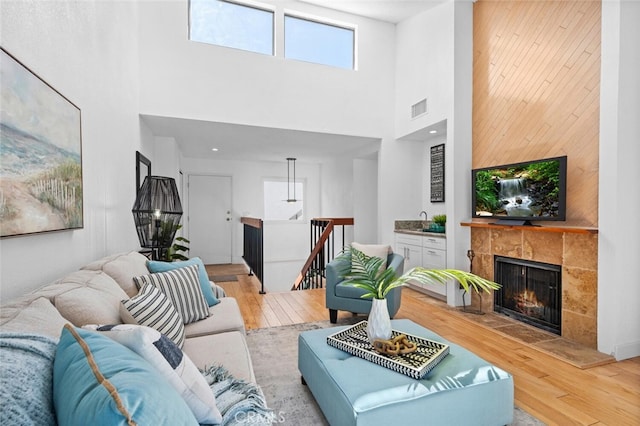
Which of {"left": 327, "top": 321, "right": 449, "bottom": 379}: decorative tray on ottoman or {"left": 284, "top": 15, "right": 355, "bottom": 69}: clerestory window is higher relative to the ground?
{"left": 284, "top": 15, "right": 355, "bottom": 69}: clerestory window

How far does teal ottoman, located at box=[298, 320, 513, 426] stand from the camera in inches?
54.5

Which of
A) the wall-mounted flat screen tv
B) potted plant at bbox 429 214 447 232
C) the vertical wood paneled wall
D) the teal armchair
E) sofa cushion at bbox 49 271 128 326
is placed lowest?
the teal armchair

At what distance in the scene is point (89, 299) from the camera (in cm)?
136

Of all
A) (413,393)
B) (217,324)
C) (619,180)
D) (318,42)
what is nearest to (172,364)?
(413,393)

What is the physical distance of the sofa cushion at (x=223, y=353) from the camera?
1.51 metres

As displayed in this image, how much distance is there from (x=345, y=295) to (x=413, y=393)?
182cm

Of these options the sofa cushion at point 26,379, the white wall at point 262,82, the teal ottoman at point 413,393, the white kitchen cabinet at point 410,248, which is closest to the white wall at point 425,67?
the white wall at point 262,82

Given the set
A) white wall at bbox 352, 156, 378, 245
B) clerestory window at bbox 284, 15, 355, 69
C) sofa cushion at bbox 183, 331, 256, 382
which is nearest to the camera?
sofa cushion at bbox 183, 331, 256, 382

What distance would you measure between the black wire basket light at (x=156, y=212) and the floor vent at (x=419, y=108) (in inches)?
132

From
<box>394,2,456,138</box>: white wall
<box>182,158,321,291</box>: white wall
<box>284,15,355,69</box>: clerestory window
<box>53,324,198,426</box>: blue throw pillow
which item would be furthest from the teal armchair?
<box>182,158,321,291</box>: white wall

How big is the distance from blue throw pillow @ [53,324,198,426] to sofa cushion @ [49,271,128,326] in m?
0.50

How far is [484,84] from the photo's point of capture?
3889mm

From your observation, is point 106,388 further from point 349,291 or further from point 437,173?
point 437,173

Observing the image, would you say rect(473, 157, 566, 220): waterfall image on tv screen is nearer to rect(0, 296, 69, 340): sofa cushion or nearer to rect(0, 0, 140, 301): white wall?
rect(0, 296, 69, 340): sofa cushion
